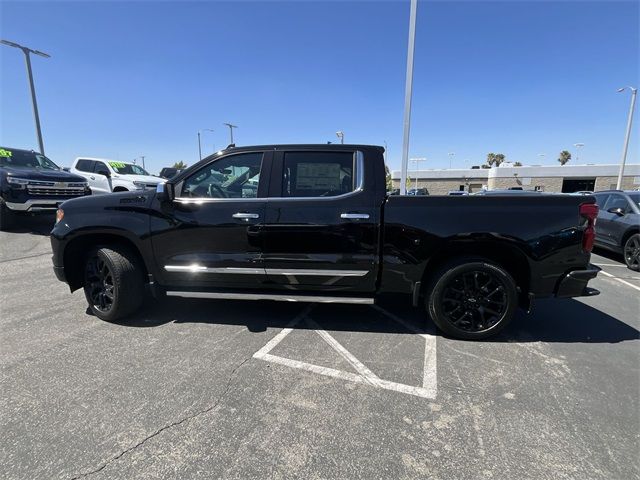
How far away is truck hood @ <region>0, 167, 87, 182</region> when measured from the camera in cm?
906

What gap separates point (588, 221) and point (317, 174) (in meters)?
2.70

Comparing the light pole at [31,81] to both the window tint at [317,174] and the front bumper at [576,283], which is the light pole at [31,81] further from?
the front bumper at [576,283]

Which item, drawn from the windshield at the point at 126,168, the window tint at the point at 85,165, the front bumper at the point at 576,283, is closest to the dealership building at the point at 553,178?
the windshield at the point at 126,168

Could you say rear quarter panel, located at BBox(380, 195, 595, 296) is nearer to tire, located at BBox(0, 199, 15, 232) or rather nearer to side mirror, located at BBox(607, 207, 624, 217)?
side mirror, located at BBox(607, 207, 624, 217)

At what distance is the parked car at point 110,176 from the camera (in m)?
12.7

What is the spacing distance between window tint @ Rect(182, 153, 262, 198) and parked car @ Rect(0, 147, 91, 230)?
7.61m

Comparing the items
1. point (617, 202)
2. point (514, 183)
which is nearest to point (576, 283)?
point (617, 202)

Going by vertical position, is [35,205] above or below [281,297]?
above

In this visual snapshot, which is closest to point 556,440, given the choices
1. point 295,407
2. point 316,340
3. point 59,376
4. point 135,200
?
point 295,407

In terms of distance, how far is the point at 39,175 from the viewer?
9320mm

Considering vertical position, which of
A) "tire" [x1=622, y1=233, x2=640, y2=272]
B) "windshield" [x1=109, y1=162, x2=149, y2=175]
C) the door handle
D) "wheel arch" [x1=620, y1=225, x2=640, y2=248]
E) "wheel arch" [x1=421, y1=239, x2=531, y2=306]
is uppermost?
"windshield" [x1=109, y1=162, x2=149, y2=175]

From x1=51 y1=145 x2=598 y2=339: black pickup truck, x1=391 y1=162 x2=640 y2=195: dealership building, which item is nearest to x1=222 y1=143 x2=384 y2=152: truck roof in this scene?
x1=51 y1=145 x2=598 y2=339: black pickup truck

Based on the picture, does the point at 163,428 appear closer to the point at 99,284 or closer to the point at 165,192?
the point at 165,192

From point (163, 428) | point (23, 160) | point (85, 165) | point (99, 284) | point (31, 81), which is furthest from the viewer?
point (31, 81)
